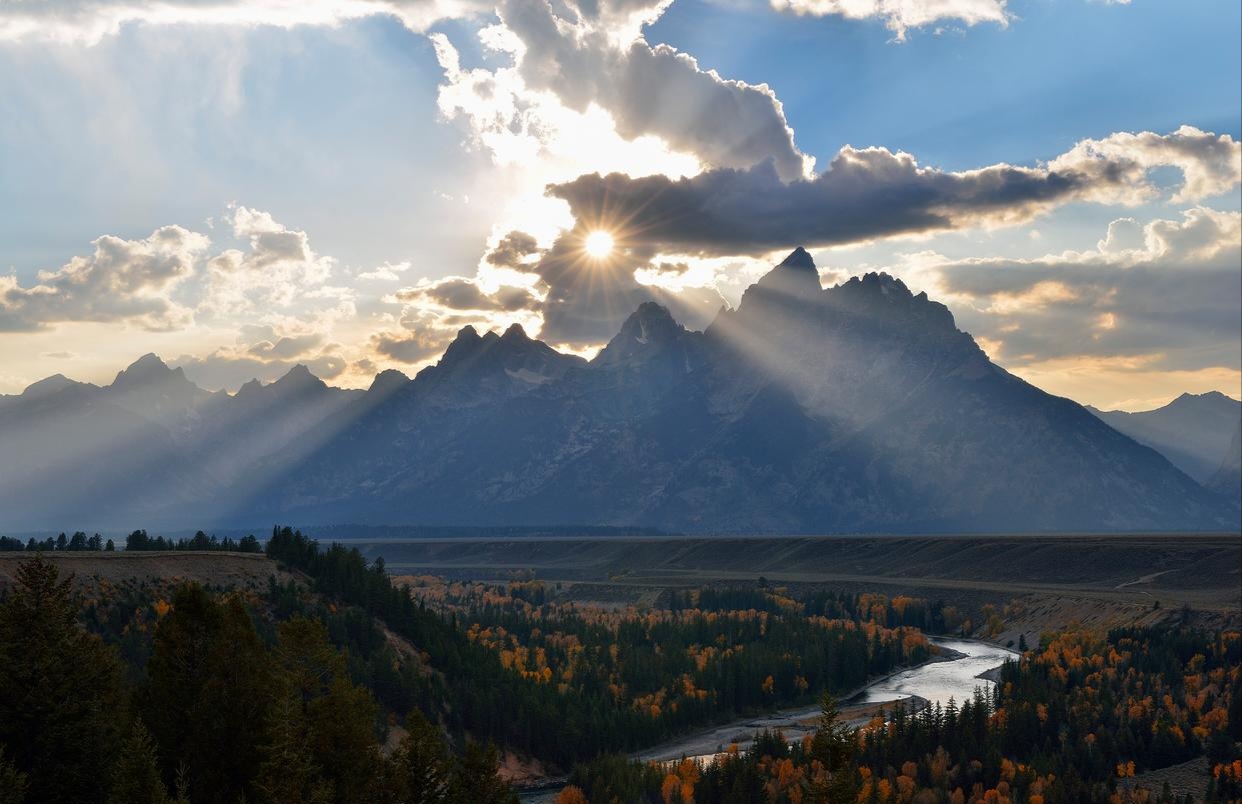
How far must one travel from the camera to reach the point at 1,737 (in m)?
53.0

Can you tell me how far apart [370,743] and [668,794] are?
251 ft

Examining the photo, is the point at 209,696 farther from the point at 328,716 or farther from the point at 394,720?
the point at 394,720

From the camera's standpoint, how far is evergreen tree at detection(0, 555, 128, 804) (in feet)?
175

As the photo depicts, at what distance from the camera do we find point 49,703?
54.0 metres

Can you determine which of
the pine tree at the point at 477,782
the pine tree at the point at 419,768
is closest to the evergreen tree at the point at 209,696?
the pine tree at the point at 419,768

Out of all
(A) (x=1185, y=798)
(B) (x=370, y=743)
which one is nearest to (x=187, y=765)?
(B) (x=370, y=743)

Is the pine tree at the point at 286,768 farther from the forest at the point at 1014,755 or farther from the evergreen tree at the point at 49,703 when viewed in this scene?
the forest at the point at 1014,755

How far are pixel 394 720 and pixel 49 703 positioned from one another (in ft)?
332

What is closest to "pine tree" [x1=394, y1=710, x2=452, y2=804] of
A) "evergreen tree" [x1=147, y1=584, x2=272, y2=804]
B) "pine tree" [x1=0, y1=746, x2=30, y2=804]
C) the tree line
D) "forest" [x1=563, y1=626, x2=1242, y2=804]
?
the tree line

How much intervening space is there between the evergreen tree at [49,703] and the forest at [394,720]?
0.09 meters

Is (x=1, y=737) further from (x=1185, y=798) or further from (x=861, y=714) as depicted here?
(x=861, y=714)

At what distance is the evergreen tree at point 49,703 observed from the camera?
175ft

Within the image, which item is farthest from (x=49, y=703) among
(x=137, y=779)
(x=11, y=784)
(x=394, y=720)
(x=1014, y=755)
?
(x=1014, y=755)

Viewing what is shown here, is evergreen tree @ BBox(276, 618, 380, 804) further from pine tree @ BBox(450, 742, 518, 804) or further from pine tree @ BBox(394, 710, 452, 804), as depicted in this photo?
pine tree @ BBox(450, 742, 518, 804)
